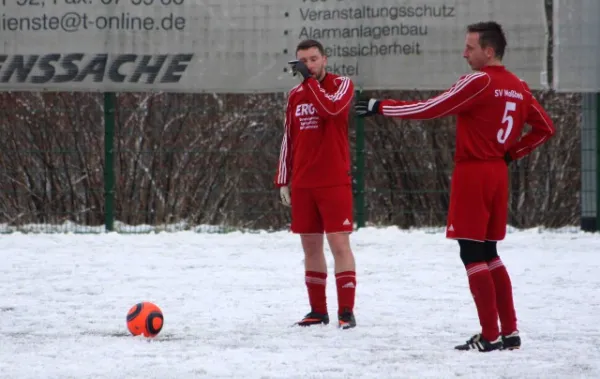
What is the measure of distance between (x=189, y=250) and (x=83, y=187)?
13.5 feet

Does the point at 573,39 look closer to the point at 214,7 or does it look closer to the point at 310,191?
the point at 214,7

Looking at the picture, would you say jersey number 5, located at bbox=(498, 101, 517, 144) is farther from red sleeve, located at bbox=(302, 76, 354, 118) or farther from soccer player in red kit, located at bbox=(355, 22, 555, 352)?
red sleeve, located at bbox=(302, 76, 354, 118)

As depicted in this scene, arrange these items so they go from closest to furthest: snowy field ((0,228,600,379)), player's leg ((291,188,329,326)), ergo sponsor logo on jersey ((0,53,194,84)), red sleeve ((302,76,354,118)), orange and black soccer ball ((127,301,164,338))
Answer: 1. snowy field ((0,228,600,379))
2. orange and black soccer ball ((127,301,164,338))
3. red sleeve ((302,76,354,118))
4. player's leg ((291,188,329,326))
5. ergo sponsor logo on jersey ((0,53,194,84))

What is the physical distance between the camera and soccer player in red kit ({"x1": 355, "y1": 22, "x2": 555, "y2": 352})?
630cm

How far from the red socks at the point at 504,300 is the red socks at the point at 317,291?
1.34 meters

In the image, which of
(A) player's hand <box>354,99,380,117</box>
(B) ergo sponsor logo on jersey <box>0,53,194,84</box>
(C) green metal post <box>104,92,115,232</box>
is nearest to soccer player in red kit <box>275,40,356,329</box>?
(A) player's hand <box>354,99,380,117</box>

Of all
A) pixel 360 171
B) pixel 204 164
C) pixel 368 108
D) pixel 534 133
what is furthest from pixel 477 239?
pixel 204 164

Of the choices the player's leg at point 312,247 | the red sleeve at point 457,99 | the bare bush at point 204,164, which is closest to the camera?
the red sleeve at point 457,99

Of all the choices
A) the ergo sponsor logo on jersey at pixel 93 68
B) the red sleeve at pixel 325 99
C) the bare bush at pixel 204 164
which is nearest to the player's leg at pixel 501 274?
the red sleeve at pixel 325 99

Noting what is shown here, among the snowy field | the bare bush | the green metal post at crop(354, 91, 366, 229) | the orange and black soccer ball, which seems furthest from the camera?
the bare bush

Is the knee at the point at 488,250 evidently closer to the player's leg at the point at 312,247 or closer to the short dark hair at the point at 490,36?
the short dark hair at the point at 490,36

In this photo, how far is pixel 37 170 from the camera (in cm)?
1580

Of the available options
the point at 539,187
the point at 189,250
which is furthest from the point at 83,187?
the point at 539,187

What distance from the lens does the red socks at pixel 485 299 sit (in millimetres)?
6293
